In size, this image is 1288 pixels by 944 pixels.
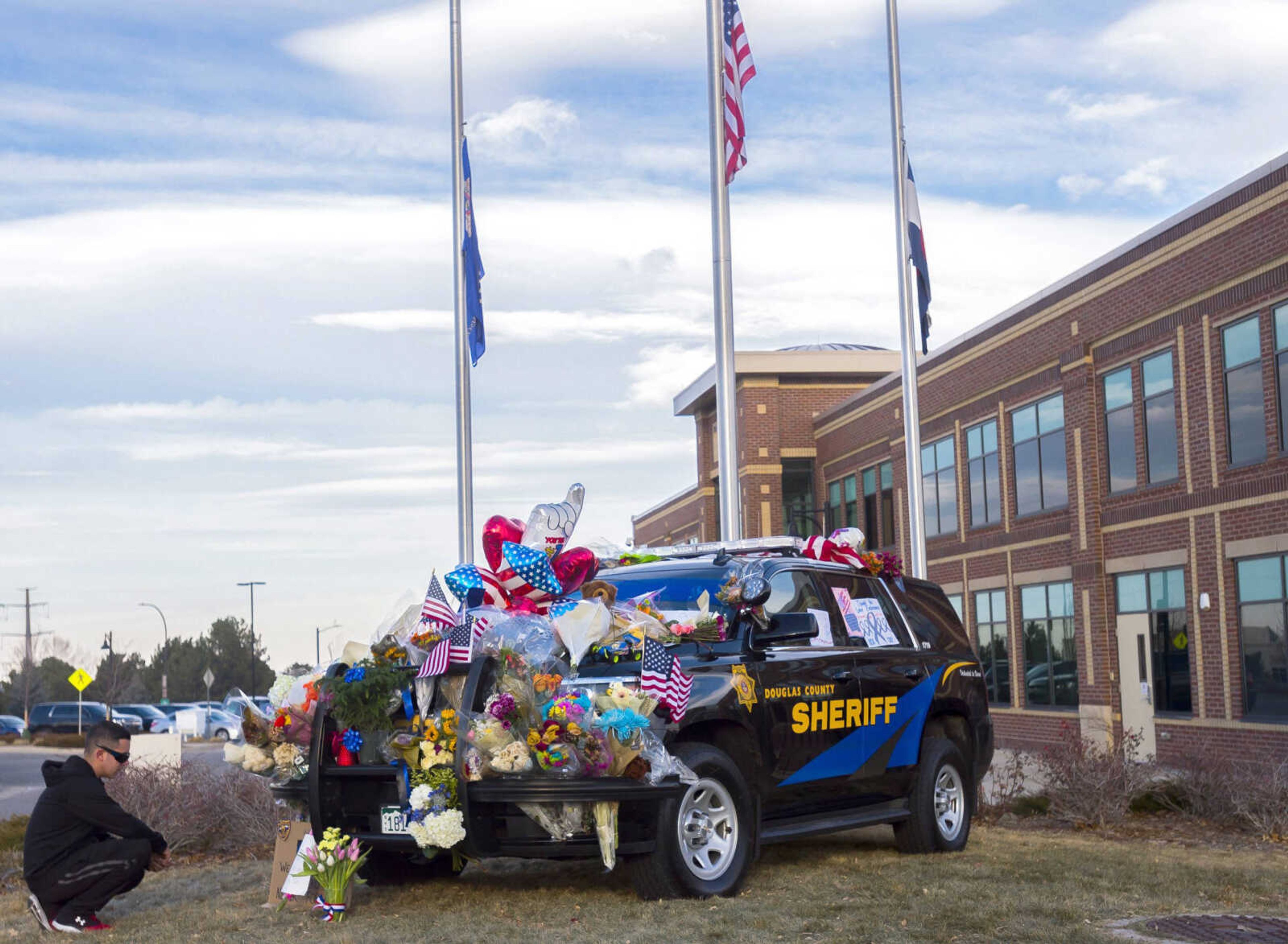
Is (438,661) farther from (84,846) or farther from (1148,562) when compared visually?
(1148,562)

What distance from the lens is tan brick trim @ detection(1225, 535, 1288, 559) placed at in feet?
69.1

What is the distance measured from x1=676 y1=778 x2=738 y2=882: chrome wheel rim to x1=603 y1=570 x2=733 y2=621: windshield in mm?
1137

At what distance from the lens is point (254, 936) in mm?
8047

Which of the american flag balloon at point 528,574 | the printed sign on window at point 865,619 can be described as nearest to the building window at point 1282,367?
the printed sign on window at point 865,619

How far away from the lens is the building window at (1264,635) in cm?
2123

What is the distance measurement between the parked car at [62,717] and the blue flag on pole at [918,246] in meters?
51.1

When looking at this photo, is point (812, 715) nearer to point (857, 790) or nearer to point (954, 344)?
point (857, 790)

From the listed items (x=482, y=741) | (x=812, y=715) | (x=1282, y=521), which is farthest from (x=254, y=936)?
(x=1282, y=521)

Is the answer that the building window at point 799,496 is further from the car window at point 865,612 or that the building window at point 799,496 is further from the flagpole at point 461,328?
the car window at point 865,612

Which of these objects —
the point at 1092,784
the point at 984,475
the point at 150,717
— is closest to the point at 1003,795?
the point at 1092,784

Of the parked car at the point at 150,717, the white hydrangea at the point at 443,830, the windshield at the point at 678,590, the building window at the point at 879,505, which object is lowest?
the parked car at the point at 150,717

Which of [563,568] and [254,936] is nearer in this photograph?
[254,936]

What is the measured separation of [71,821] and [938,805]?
18.5 ft

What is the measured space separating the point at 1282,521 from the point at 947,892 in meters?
14.0
